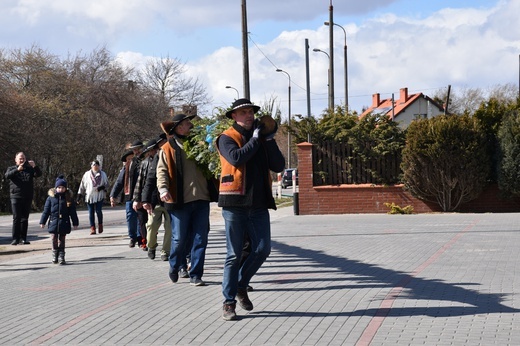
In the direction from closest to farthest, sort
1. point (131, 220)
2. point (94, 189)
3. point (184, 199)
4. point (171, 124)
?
point (184, 199) → point (171, 124) → point (131, 220) → point (94, 189)

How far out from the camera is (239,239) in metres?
7.76

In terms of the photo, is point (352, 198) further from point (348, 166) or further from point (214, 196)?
point (214, 196)

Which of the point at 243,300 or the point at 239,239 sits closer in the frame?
the point at 239,239

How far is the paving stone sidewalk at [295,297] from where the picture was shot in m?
7.02

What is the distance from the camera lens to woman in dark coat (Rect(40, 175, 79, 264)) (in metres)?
12.8

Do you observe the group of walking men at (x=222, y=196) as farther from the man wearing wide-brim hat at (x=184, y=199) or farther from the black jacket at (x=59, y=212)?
the black jacket at (x=59, y=212)

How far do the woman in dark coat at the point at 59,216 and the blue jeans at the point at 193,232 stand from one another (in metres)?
3.45

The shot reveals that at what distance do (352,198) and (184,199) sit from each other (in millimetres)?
14353

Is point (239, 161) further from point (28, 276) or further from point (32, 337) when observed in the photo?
point (28, 276)

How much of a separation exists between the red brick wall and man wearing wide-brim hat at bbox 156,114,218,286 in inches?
544

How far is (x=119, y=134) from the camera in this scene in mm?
42656

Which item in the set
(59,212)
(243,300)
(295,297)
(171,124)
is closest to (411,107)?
(59,212)

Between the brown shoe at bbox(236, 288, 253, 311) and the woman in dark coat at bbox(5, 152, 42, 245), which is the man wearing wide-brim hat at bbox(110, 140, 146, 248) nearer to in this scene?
the woman in dark coat at bbox(5, 152, 42, 245)

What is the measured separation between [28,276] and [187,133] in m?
3.21
